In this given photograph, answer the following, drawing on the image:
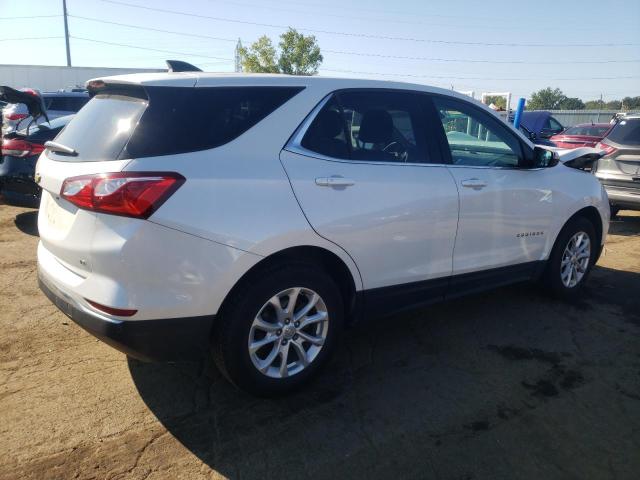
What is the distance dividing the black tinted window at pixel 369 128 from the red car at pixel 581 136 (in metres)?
11.5

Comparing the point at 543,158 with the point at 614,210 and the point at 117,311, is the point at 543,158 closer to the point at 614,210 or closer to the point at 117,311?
the point at 117,311

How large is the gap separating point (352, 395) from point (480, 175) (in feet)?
6.06

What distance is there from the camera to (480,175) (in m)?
3.80

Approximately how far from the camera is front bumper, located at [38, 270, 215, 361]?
2.50 m

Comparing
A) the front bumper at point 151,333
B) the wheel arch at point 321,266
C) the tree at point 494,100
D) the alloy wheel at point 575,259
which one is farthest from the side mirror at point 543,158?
the tree at point 494,100

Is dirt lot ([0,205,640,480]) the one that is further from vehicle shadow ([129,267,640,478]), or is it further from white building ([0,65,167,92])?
white building ([0,65,167,92])

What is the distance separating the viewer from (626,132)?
325 inches

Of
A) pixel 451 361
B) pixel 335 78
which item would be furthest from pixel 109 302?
pixel 451 361

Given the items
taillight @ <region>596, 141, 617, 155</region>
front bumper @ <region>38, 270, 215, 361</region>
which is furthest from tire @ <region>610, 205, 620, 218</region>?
front bumper @ <region>38, 270, 215, 361</region>

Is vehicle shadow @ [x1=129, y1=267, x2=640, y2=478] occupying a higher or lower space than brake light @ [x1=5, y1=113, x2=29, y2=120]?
lower

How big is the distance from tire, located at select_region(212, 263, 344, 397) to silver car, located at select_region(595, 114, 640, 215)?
6815mm

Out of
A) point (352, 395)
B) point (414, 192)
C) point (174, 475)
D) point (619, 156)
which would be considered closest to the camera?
point (174, 475)

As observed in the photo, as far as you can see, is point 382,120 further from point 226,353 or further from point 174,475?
point 174,475

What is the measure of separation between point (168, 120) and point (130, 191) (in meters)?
0.44
